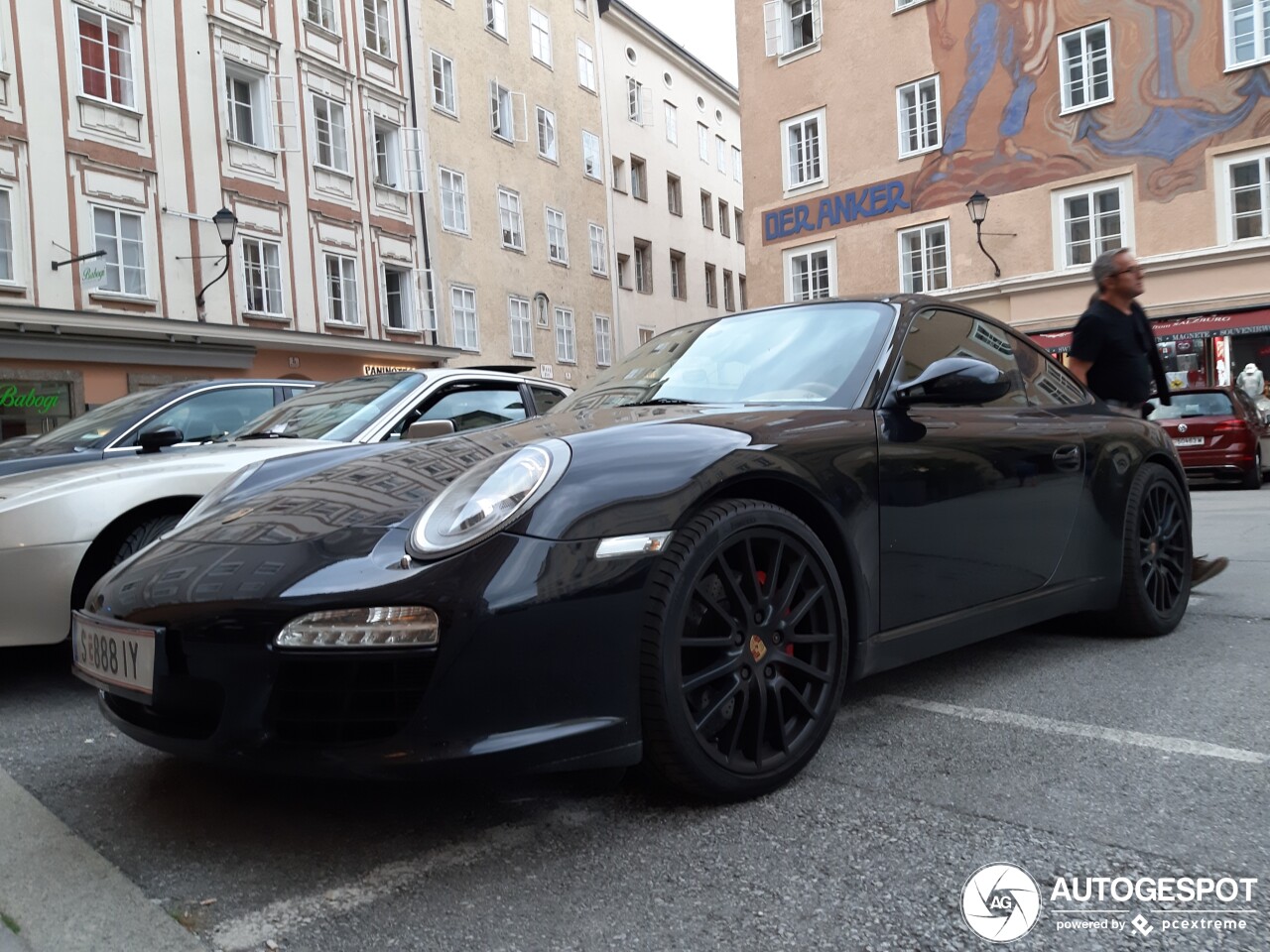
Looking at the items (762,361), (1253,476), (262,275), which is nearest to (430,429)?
(762,361)

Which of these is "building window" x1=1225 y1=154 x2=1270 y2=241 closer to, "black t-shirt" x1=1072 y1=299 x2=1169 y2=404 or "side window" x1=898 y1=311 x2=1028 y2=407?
"black t-shirt" x1=1072 y1=299 x2=1169 y2=404

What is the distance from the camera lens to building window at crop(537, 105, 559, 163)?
1227 inches

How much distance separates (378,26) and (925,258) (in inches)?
528

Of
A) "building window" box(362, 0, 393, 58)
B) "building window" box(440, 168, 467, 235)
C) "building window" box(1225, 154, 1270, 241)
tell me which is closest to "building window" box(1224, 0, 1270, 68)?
"building window" box(1225, 154, 1270, 241)

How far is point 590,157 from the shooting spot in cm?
3369

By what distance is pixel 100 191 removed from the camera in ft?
59.0

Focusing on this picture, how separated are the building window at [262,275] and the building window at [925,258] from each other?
42.7 ft

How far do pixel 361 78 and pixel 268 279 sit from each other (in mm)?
5726

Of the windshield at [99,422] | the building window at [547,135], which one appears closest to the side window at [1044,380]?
the windshield at [99,422]

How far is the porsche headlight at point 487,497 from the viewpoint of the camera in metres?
2.30

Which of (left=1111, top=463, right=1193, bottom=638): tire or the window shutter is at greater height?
the window shutter

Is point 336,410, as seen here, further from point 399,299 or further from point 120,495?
point 399,299

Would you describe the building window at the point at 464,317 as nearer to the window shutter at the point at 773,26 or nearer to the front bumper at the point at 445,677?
the window shutter at the point at 773,26

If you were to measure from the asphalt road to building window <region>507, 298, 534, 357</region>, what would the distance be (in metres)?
26.0
